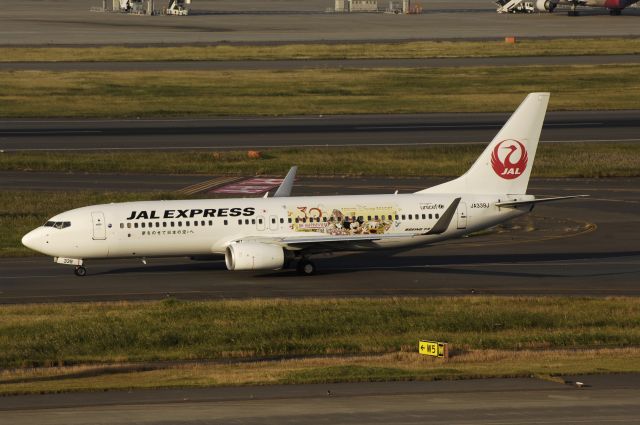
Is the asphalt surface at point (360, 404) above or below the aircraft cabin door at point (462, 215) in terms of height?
below

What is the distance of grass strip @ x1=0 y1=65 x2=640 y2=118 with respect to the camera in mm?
111812

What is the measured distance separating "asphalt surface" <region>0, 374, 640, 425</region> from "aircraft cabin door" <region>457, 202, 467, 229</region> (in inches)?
843

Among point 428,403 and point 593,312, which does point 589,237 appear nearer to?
point 593,312

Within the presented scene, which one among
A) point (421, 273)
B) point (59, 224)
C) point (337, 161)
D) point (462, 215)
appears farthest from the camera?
point (337, 161)

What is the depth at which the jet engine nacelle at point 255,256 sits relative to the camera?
2153 inches

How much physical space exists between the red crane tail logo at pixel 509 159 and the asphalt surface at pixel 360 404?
23.6 meters

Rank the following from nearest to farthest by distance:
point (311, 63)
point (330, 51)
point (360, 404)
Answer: point (360, 404), point (311, 63), point (330, 51)

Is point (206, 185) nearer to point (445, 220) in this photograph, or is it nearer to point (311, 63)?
point (445, 220)

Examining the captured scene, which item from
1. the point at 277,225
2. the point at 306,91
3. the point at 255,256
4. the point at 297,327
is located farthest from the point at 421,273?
the point at 306,91

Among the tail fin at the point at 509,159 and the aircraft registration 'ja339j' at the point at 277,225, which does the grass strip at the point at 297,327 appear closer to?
the aircraft registration 'ja339j' at the point at 277,225

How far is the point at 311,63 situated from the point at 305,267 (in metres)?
86.6

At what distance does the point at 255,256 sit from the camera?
54.8 m

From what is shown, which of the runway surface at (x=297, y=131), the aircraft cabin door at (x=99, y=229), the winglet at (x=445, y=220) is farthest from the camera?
the runway surface at (x=297, y=131)

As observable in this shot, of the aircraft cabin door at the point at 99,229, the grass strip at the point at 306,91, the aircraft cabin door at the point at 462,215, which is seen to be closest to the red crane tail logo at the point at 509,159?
the aircraft cabin door at the point at 462,215
